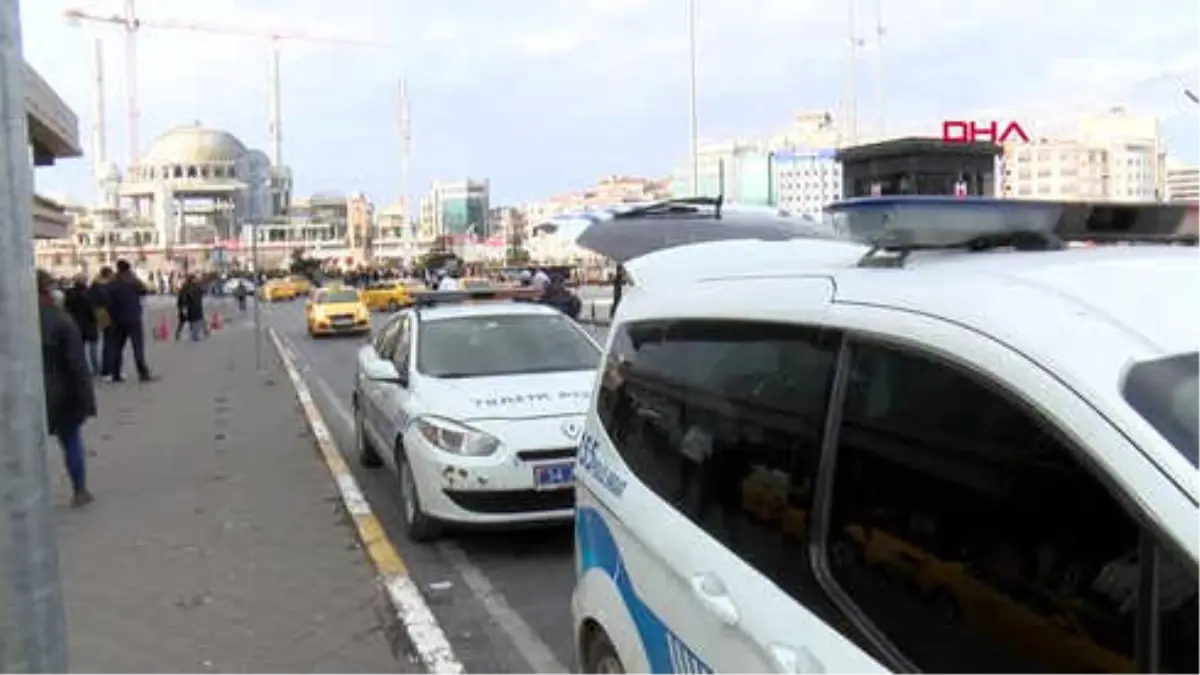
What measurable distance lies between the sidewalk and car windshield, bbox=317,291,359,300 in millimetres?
21049

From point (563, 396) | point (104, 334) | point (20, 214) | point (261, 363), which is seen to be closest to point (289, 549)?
point (563, 396)

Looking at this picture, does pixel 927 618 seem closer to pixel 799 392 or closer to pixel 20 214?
pixel 799 392

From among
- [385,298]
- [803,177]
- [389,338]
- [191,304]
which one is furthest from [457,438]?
[385,298]

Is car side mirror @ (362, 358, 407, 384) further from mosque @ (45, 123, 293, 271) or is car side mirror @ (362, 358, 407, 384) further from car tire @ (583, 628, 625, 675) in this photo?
mosque @ (45, 123, 293, 271)

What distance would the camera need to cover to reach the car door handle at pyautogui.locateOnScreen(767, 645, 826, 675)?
2252 mm

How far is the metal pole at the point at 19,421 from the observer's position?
3.10 meters

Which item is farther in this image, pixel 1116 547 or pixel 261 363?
pixel 261 363

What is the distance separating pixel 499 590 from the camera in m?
6.52

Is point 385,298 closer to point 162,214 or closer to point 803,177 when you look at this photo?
point 803,177

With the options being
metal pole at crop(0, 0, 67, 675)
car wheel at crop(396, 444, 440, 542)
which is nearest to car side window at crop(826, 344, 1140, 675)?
metal pole at crop(0, 0, 67, 675)

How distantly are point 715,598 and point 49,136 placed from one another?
23218mm

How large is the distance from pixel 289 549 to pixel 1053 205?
5.91m

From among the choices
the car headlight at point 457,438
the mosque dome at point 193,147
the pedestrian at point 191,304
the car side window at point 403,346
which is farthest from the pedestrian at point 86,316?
the mosque dome at point 193,147

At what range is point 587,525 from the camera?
150 inches
